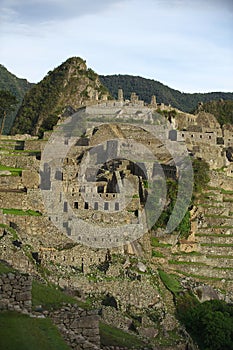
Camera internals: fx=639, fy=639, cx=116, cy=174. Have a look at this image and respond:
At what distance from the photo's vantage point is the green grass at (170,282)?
2662cm

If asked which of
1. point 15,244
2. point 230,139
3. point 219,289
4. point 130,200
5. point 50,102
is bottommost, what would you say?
point 219,289

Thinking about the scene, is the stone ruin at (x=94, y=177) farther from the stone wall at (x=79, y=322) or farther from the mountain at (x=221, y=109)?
the mountain at (x=221, y=109)

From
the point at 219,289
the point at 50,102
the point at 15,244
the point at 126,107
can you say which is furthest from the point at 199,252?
the point at 50,102

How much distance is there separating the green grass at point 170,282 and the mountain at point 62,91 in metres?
47.8

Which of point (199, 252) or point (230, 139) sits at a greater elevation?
point (230, 139)

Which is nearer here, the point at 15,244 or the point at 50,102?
the point at 15,244

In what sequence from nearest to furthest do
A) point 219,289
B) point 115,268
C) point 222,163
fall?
1. point 115,268
2. point 219,289
3. point 222,163

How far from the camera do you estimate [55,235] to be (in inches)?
994

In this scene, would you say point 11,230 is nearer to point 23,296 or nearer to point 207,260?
point 23,296

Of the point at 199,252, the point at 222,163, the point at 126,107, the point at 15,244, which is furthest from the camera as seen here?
the point at 126,107

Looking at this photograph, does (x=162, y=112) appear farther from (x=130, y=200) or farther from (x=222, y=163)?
(x=130, y=200)

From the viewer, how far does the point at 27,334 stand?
1048 cm

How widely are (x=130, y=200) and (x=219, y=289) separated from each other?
6.86 m

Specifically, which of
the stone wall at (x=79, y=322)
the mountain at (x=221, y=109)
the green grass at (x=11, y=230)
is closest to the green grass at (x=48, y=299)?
the stone wall at (x=79, y=322)
